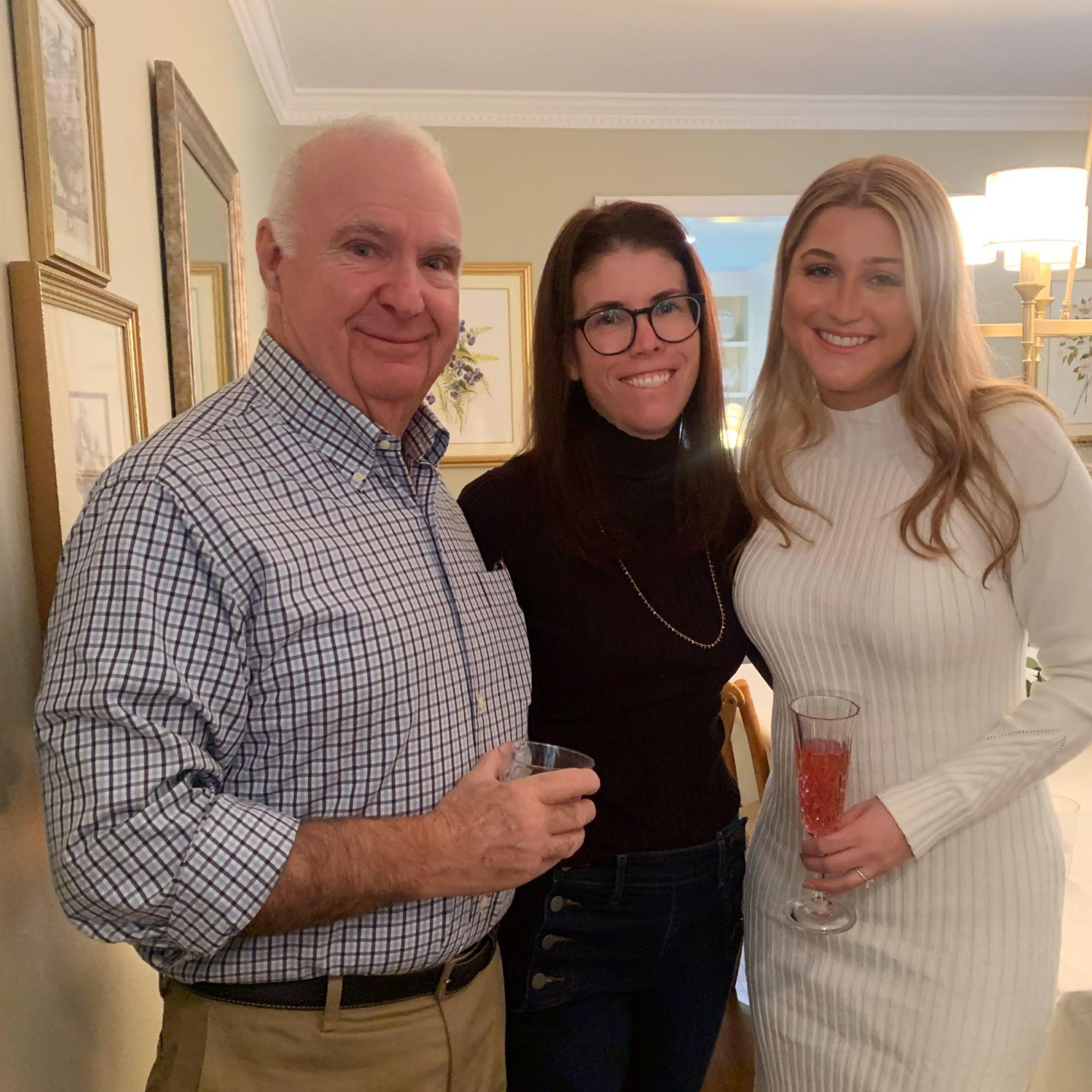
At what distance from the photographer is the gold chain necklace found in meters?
1.45

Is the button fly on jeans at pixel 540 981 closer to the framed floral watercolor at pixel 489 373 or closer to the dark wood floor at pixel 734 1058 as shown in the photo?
the dark wood floor at pixel 734 1058

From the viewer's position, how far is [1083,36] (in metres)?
3.66

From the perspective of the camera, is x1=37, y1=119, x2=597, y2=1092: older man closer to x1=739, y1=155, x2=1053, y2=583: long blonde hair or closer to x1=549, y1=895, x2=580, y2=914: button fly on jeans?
x1=549, y1=895, x2=580, y2=914: button fly on jeans

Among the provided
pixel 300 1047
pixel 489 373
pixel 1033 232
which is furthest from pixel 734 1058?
pixel 489 373

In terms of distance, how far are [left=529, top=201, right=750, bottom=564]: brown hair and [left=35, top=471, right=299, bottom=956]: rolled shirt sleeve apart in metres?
0.65

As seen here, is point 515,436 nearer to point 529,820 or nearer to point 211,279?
point 211,279

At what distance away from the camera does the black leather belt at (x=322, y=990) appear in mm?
1054

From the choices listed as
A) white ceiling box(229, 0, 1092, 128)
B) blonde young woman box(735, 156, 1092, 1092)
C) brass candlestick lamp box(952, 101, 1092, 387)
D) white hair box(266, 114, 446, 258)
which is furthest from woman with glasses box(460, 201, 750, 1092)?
white ceiling box(229, 0, 1092, 128)

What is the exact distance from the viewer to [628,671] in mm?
1422

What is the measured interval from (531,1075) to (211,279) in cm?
201

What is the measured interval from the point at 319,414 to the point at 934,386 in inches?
35.8

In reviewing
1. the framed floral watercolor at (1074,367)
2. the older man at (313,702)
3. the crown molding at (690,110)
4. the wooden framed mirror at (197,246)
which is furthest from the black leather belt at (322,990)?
the framed floral watercolor at (1074,367)

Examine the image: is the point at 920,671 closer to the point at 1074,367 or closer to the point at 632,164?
the point at 632,164

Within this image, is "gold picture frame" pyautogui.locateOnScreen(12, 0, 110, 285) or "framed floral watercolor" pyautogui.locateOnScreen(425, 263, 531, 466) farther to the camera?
"framed floral watercolor" pyautogui.locateOnScreen(425, 263, 531, 466)
